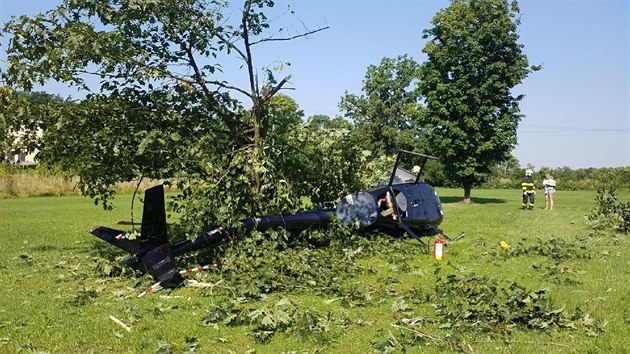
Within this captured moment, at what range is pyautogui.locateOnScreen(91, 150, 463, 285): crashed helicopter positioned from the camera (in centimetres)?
838

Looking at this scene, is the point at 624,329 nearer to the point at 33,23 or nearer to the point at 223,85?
the point at 223,85

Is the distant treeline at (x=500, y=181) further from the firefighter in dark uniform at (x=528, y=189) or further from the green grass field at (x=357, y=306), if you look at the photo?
the green grass field at (x=357, y=306)

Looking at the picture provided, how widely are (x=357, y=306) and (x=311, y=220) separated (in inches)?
138

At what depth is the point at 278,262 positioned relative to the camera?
845 centimetres

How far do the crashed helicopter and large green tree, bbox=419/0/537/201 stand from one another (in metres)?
16.6

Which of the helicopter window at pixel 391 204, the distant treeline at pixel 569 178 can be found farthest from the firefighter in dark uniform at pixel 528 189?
the distant treeline at pixel 569 178

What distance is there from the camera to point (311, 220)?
34.1 feet

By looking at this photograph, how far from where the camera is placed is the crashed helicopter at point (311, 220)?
27.5ft

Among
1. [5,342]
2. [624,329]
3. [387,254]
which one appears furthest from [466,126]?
[5,342]

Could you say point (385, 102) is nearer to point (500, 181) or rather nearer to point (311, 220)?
point (500, 181)

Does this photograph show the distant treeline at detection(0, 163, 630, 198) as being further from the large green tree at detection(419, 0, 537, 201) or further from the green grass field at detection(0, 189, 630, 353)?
the green grass field at detection(0, 189, 630, 353)

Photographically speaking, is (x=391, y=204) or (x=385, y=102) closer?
(x=391, y=204)

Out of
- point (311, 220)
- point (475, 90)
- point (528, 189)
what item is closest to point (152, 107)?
point (311, 220)

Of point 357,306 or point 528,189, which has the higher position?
point 528,189
